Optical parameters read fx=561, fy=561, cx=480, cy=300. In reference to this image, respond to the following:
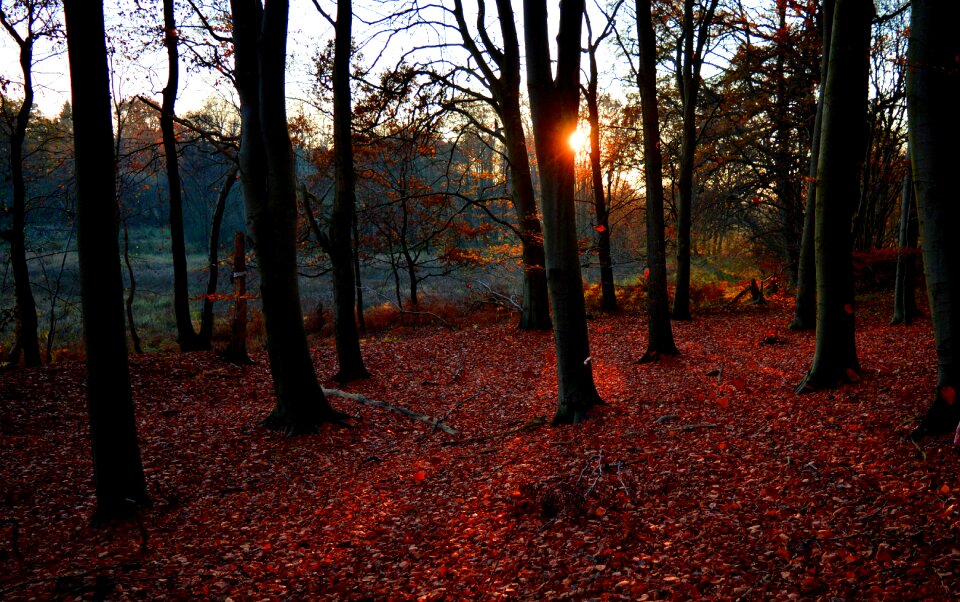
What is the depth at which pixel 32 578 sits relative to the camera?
13.7 feet

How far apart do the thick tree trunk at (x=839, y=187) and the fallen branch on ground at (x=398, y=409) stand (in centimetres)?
484

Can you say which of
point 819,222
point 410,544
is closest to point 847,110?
point 819,222

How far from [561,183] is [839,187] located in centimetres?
344

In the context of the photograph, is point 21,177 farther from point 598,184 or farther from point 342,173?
point 598,184

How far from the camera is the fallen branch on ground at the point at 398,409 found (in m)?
8.42

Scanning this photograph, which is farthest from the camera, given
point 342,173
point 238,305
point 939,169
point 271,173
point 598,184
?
point 598,184

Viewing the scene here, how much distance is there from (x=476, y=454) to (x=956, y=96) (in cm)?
588

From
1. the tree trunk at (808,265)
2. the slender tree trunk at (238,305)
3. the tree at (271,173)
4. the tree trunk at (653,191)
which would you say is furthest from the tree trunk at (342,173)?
the tree trunk at (808,265)

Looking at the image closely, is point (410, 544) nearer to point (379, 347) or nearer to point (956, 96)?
point (956, 96)

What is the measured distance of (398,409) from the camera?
9.28m

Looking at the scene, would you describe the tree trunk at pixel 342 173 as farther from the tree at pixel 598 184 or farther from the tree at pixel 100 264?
the tree at pixel 598 184

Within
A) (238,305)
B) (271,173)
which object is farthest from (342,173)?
(238,305)

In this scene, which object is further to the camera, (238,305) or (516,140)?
(516,140)

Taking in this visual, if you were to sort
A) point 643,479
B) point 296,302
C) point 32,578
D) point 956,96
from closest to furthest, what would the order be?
point 32,578 < point 956,96 < point 643,479 < point 296,302
